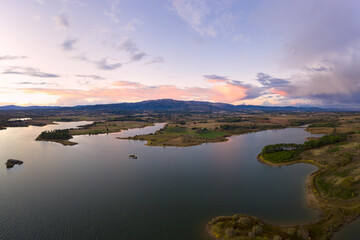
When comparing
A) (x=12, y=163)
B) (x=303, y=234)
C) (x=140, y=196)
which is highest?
(x=303, y=234)

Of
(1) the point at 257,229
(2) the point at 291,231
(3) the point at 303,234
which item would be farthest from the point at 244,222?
(3) the point at 303,234

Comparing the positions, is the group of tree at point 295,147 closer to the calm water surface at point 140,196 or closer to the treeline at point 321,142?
the treeline at point 321,142

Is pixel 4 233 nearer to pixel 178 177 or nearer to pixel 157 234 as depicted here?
pixel 157 234

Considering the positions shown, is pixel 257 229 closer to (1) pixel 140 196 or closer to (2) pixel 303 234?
(2) pixel 303 234

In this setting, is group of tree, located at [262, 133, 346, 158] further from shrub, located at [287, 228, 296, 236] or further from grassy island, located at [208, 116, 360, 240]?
shrub, located at [287, 228, 296, 236]

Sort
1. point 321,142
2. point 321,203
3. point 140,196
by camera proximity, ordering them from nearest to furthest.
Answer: point 321,203
point 140,196
point 321,142

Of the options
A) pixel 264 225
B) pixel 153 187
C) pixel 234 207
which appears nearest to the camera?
pixel 264 225

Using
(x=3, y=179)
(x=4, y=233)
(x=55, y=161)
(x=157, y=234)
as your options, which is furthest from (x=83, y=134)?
(x=157, y=234)

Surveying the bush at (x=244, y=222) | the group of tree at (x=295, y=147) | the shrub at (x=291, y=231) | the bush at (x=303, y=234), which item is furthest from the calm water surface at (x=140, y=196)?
the group of tree at (x=295, y=147)

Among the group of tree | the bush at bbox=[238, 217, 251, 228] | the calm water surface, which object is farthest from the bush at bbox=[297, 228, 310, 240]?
the group of tree
